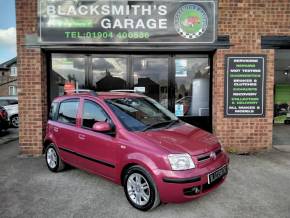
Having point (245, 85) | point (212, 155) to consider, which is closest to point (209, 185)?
point (212, 155)

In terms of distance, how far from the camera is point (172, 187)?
353 cm

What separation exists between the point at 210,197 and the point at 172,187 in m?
1.08

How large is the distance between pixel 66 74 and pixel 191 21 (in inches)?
146

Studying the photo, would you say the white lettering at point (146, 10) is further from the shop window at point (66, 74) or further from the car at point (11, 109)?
the car at point (11, 109)

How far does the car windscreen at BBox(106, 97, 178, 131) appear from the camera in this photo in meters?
4.31

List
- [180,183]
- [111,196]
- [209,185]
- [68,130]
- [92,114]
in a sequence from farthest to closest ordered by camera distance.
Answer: [68,130] < [92,114] < [111,196] < [209,185] < [180,183]

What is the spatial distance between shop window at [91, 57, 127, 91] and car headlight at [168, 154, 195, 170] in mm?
4525

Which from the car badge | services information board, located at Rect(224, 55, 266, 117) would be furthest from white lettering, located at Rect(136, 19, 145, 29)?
the car badge

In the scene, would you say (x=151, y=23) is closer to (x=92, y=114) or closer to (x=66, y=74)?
(x=66, y=74)

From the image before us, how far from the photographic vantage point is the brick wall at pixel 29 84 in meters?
6.97

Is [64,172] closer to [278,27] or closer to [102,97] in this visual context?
[102,97]

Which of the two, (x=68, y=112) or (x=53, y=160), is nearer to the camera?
(x=68, y=112)

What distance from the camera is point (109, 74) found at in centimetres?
782

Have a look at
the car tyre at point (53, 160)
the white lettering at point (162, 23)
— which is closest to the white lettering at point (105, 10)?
the white lettering at point (162, 23)
